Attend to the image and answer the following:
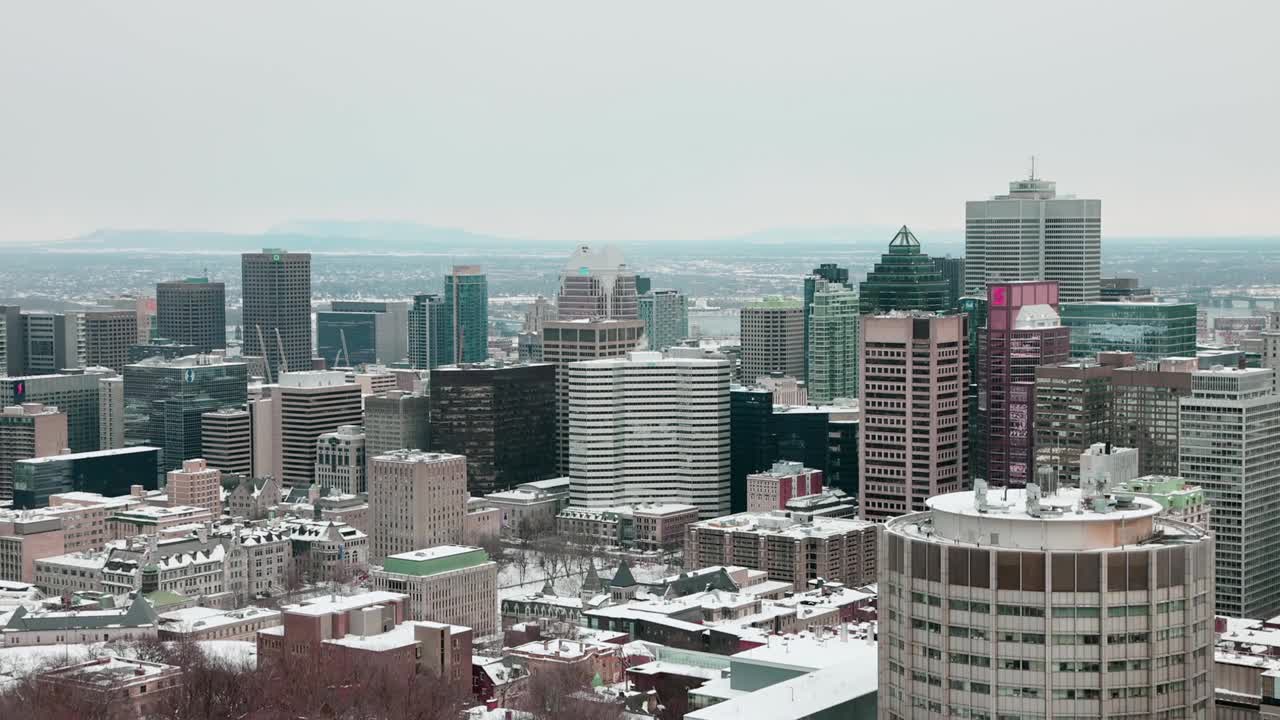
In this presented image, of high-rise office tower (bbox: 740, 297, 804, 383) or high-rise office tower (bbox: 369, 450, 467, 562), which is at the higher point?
high-rise office tower (bbox: 740, 297, 804, 383)

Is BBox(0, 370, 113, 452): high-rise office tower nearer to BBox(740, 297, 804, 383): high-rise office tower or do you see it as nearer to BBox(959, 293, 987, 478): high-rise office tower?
BBox(740, 297, 804, 383): high-rise office tower

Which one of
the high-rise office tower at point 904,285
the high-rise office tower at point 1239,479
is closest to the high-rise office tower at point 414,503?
the high-rise office tower at point 904,285

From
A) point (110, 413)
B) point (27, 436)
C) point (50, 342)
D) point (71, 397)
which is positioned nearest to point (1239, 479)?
point (27, 436)

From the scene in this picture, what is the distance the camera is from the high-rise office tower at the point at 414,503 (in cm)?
10662

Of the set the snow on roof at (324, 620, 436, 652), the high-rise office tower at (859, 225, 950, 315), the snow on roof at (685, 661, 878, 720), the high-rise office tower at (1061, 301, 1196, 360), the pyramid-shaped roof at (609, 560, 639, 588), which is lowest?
the pyramid-shaped roof at (609, 560, 639, 588)

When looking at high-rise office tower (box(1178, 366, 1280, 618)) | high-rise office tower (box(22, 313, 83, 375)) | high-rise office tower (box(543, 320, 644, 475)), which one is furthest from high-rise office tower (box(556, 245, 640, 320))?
high-rise office tower (box(1178, 366, 1280, 618))

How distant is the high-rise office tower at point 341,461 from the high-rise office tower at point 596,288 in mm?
58332

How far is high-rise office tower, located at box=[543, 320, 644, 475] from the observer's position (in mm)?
135250

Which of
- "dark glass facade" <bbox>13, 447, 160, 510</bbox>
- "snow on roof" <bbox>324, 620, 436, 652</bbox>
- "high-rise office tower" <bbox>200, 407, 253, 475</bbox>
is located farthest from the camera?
"high-rise office tower" <bbox>200, 407, 253, 475</bbox>

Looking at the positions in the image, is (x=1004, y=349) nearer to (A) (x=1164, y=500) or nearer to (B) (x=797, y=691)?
(A) (x=1164, y=500)

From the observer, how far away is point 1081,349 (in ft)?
433

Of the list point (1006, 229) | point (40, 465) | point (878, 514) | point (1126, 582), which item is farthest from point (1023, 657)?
point (1006, 229)

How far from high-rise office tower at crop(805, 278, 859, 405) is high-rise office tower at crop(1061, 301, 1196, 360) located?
91.9ft

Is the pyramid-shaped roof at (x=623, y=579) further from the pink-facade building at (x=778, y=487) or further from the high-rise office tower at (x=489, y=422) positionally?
the high-rise office tower at (x=489, y=422)
